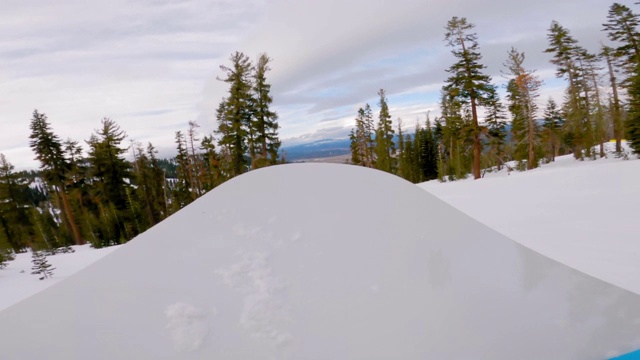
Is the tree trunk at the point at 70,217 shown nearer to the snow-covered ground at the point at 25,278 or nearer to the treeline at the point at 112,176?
the treeline at the point at 112,176

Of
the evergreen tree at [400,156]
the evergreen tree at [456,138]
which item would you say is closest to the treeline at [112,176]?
the evergreen tree at [456,138]

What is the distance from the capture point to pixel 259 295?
3607 millimetres

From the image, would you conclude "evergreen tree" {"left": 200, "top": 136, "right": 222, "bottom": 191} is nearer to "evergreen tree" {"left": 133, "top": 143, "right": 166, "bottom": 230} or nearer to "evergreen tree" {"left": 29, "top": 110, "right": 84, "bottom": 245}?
"evergreen tree" {"left": 133, "top": 143, "right": 166, "bottom": 230}

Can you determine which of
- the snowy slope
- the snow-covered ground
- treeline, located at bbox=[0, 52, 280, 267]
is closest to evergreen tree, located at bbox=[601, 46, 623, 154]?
the snowy slope

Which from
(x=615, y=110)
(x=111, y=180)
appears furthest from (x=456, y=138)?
(x=111, y=180)

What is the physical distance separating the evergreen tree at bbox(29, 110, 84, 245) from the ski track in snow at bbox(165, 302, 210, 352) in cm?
3246

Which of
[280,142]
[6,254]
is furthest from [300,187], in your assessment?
[280,142]

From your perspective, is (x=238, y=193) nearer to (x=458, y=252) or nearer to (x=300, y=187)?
(x=300, y=187)

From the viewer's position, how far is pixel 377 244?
4.19 metres

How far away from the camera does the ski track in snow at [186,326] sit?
3182 millimetres

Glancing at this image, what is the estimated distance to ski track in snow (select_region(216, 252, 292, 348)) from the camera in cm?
331

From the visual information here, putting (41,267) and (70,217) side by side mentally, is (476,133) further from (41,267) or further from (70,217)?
(70,217)

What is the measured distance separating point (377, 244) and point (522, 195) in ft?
39.8

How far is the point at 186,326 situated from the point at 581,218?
934cm
